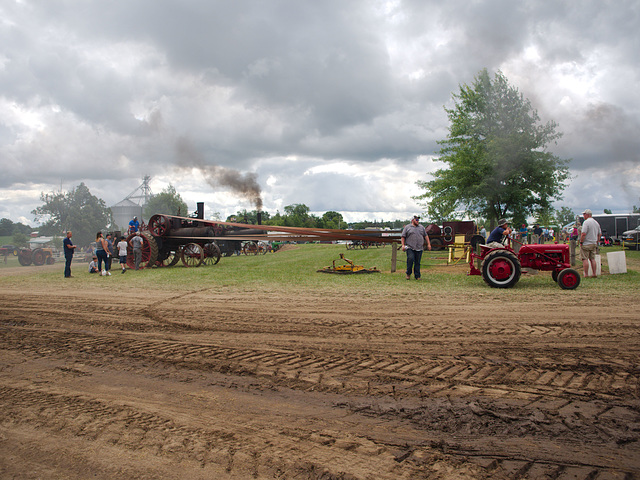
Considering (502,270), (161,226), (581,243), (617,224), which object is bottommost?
(502,270)

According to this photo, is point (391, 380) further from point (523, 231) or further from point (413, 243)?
point (523, 231)

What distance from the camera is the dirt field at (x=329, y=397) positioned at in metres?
2.42

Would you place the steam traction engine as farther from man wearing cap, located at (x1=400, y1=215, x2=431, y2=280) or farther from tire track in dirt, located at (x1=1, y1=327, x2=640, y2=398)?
tire track in dirt, located at (x1=1, y1=327, x2=640, y2=398)

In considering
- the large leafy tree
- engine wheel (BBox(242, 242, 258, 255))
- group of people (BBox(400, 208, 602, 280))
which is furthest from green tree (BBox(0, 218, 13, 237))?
group of people (BBox(400, 208, 602, 280))

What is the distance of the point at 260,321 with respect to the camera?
604 centimetres

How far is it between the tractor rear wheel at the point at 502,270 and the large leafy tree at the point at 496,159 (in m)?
13.3

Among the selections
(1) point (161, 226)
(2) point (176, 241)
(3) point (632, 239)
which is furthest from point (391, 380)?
(3) point (632, 239)

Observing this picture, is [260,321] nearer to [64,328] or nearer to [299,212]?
[64,328]

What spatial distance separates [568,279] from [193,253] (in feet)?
44.9

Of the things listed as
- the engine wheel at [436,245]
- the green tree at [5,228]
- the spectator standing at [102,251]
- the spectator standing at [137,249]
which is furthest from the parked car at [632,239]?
the green tree at [5,228]

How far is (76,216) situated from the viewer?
6209 cm

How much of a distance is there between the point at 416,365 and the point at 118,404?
2.64 m

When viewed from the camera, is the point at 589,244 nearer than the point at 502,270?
No

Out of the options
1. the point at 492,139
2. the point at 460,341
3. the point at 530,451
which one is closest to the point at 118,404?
the point at 530,451
